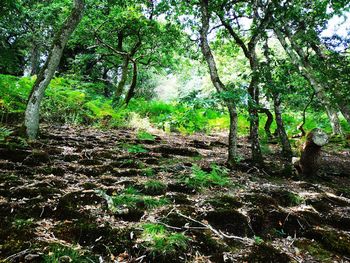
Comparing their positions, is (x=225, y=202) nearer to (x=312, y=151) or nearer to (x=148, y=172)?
(x=148, y=172)

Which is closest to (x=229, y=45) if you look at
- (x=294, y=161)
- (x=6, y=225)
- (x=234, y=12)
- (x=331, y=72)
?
(x=234, y=12)

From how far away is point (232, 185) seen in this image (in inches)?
140

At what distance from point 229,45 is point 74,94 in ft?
16.4

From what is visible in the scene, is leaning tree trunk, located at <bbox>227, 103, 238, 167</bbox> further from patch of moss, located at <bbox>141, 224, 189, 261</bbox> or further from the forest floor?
patch of moss, located at <bbox>141, 224, 189, 261</bbox>

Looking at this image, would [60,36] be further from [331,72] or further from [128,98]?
[128,98]

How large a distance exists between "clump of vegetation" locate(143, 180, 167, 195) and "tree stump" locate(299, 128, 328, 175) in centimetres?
297

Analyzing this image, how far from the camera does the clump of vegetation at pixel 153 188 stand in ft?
9.68

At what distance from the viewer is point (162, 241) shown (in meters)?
1.85

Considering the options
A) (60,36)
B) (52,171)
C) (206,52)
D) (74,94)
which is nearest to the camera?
(52,171)

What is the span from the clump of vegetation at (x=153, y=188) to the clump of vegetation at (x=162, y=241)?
2.91 ft

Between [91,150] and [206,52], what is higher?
[206,52]

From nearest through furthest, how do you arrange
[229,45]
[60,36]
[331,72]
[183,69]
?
[60,36]
[331,72]
[229,45]
[183,69]

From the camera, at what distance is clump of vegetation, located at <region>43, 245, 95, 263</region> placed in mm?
1498

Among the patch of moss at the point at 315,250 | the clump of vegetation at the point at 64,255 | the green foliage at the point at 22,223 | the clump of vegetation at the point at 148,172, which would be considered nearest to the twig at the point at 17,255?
the clump of vegetation at the point at 64,255
